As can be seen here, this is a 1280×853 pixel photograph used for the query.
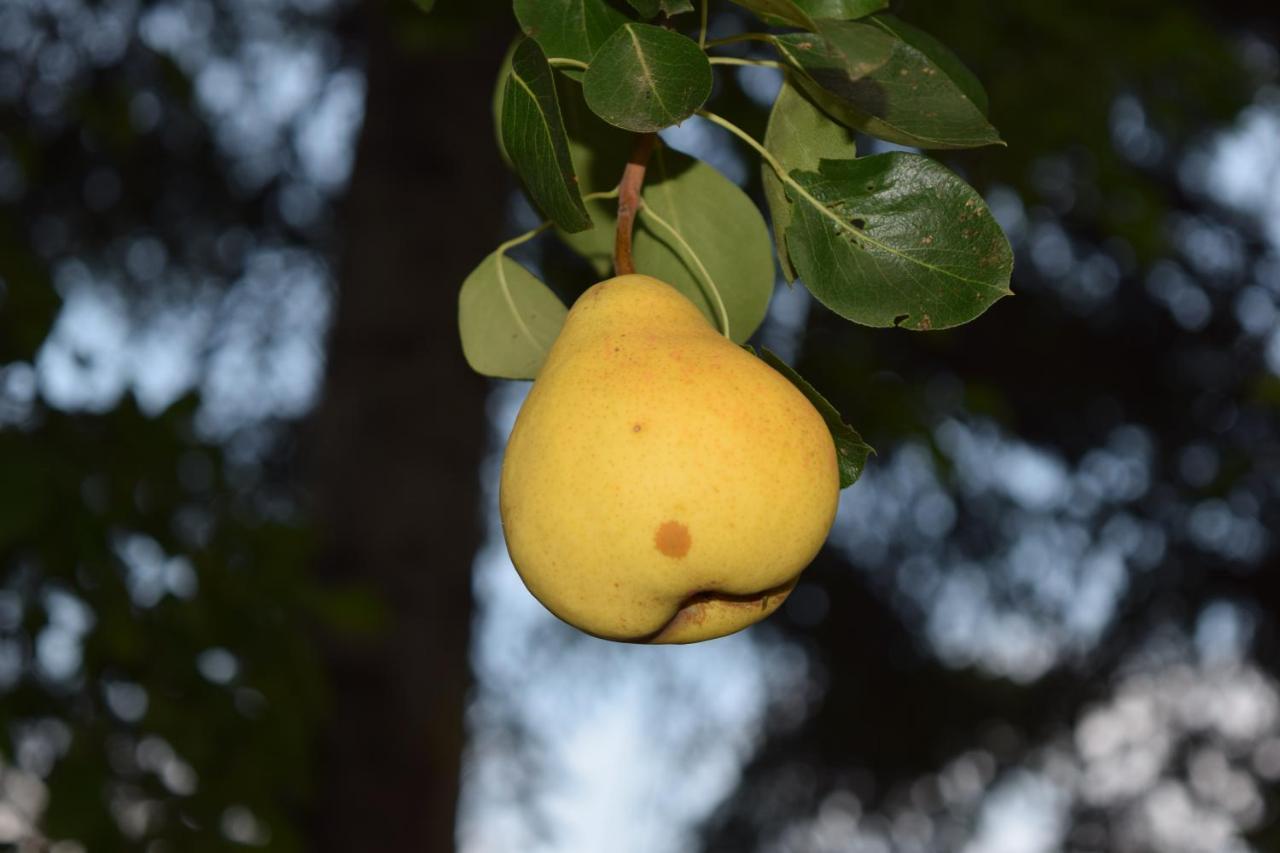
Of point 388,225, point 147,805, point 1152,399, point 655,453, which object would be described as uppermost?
point 655,453

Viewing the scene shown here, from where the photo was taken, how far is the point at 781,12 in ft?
2.59

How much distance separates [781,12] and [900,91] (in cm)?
10

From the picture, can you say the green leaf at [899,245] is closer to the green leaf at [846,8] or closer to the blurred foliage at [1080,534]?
the green leaf at [846,8]

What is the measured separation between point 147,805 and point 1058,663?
563 cm

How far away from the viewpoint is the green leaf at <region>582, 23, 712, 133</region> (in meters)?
0.78

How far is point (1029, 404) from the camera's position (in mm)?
6469

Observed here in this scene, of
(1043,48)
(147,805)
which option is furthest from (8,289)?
(1043,48)

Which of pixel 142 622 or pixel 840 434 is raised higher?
pixel 840 434

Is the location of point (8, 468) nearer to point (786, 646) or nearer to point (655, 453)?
Result: point (655, 453)

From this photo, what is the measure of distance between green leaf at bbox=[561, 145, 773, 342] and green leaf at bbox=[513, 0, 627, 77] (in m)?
0.19

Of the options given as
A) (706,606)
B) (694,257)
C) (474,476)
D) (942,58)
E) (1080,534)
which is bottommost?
(1080,534)

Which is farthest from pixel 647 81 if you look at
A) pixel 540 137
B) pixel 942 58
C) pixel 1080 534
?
pixel 1080 534

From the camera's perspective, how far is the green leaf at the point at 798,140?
0.92 meters

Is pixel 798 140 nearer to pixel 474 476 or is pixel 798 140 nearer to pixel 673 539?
pixel 673 539
